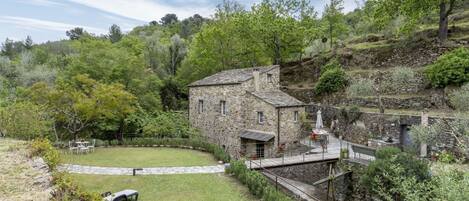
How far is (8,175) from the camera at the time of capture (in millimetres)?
9023

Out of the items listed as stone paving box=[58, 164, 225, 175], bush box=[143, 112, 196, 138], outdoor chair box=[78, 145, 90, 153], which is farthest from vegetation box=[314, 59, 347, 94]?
outdoor chair box=[78, 145, 90, 153]

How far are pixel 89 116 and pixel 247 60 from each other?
20654 millimetres

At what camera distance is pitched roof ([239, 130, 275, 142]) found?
2305 cm

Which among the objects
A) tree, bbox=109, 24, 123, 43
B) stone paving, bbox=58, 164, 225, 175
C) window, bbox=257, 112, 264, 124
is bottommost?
stone paving, bbox=58, 164, 225, 175

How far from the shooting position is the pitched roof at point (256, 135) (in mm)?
23050

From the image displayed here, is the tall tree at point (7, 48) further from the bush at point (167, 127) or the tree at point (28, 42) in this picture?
the bush at point (167, 127)

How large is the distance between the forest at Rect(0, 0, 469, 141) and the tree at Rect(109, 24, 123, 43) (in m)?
19.3

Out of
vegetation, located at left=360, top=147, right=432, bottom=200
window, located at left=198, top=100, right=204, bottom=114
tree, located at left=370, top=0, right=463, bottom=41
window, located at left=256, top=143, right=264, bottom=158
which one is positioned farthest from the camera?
window, located at left=198, top=100, right=204, bottom=114

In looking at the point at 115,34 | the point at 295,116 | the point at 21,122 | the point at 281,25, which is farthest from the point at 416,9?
the point at 115,34

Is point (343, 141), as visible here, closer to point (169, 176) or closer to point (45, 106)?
point (169, 176)

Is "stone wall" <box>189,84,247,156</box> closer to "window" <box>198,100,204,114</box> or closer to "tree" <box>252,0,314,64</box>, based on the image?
"window" <box>198,100,204,114</box>

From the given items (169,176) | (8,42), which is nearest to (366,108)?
(169,176)

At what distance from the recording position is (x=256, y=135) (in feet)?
78.0

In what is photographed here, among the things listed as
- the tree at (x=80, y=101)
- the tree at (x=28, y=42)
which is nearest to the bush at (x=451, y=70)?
the tree at (x=80, y=101)
